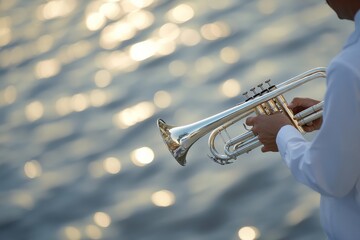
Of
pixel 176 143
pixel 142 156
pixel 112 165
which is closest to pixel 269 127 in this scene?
pixel 176 143

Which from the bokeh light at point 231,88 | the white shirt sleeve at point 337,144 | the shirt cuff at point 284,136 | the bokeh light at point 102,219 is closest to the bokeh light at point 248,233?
the bokeh light at point 102,219

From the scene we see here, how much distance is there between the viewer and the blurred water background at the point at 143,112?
4.54 meters

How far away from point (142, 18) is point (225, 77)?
5.86ft

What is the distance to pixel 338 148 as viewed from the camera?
1898 millimetres

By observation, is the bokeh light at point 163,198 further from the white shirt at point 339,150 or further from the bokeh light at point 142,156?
the white shirt at point 339,150

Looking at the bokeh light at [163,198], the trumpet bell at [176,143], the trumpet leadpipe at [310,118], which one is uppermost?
the bokeh light at [163,198]

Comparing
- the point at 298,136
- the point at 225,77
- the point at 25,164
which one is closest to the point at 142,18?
the point at 225,77

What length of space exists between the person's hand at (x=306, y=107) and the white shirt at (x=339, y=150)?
1.35 ft

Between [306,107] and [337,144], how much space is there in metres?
0.69

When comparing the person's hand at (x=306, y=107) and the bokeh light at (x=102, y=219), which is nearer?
the person's hand at (x=306, y=107)

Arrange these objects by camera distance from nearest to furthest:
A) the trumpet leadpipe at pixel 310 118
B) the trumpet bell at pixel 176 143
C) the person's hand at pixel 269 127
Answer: the person's hand at pixel 269 127 < the trumpet leadpipe at pixel 310 118 < the trumpet bell at pixel 176 143

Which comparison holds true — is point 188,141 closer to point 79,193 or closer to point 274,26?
point 79,193

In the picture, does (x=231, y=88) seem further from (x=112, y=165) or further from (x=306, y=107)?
(x=306, y=107)

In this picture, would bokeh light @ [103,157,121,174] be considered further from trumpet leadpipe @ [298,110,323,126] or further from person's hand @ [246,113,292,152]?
person's hand @ [246,113,292,152]
